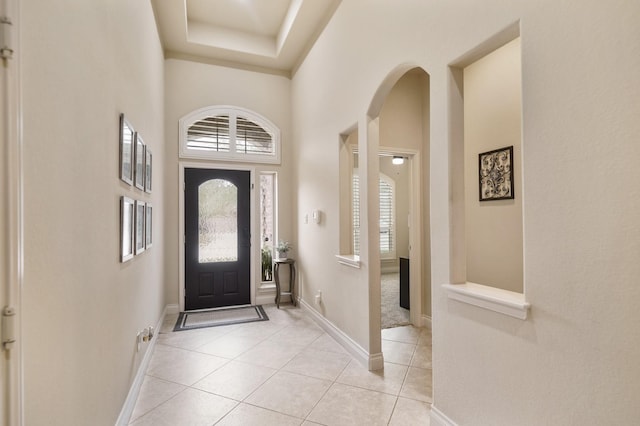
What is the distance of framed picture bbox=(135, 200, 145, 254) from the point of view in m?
2.49

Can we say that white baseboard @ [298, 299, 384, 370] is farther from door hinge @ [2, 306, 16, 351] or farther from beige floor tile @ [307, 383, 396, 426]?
door hinge @ [2, 306, 16, 351]

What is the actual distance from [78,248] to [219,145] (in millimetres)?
3746

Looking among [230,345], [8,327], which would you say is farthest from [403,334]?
[8,327]

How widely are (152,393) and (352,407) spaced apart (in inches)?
60.3

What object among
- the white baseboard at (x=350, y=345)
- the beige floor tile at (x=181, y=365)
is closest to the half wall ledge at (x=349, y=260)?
the white baseboard at (x=350, y=345)

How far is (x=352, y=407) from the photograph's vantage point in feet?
7.53

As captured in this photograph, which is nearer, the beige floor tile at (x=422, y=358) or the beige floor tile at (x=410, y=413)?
the beige floor tile at (x=410, y=413)

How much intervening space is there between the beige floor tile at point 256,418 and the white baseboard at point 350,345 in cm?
90

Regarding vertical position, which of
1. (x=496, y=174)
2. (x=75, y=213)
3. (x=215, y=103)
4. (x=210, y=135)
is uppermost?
(x=215, y=103)

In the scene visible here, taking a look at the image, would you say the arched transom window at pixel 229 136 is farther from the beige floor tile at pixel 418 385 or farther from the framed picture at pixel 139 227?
the beige floor tile at pixel 418 385

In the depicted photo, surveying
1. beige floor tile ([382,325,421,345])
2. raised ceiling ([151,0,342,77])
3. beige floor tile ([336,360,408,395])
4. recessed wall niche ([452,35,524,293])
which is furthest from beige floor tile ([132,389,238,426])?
raised ceiling ([151,0,342,77])

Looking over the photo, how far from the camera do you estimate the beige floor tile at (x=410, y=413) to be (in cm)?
212

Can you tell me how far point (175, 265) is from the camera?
4645 mm

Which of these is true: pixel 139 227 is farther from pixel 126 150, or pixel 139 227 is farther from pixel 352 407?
pixel 352 407
